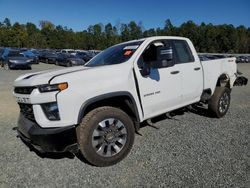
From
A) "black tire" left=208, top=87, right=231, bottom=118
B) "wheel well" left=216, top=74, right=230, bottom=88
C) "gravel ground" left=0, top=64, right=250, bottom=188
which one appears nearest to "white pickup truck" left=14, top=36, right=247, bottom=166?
"gravel ground" left=0, top=64, right=250, bottom=188

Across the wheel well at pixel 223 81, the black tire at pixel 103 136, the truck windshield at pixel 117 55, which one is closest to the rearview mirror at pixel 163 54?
the truck windshield at pixel 117 55

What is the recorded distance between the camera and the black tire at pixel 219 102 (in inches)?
264

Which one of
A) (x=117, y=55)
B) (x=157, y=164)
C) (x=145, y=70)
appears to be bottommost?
(x=157, y=164)

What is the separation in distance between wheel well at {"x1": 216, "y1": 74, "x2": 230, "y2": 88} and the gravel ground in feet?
4.26

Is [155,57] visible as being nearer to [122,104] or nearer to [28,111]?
[122,104]

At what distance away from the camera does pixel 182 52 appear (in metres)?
5.94

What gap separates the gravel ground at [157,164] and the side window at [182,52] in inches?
56.8

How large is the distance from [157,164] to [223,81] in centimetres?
374

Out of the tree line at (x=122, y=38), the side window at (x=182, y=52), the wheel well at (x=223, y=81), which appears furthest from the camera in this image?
the tree line at (x=122, y=38)

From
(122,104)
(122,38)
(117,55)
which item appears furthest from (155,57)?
(122,38)

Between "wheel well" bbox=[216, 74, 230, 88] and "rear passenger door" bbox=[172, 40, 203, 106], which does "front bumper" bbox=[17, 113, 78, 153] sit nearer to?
"rear passenger door" bbox=[172, 40, 203, 106]

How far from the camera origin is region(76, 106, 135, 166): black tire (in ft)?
13.3

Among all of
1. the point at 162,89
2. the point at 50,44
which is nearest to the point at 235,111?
the point at 162,89

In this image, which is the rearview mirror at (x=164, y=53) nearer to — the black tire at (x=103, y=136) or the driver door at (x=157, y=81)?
the driver door at (x=157, y=81)
